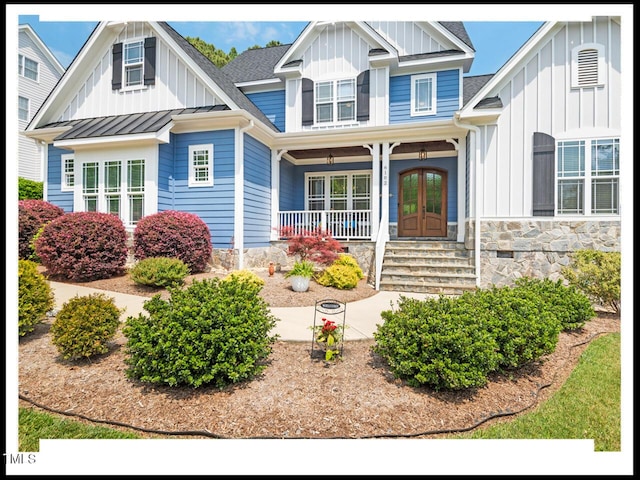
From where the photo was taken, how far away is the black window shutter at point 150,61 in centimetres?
841

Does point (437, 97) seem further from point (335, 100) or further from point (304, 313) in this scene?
point (304, 313)

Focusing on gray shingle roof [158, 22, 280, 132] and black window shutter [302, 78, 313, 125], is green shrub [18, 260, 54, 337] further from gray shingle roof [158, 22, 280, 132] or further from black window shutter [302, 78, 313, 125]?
black window shutter [302, 78, 313, 125]

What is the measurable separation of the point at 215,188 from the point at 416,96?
6109mm

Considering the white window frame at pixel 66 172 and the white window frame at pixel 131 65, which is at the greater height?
the white window frame at pixel 131 65

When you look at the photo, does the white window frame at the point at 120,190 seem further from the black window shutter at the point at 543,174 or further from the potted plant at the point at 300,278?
the black window shutter at the point at 543,174

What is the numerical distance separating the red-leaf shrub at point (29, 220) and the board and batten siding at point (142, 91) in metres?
2.87

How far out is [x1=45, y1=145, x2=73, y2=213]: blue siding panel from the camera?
907cm

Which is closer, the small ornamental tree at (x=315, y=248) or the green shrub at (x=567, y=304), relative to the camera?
the green shrub at (x=567, y=304)

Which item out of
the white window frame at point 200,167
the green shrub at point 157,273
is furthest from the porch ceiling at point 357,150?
the green shrub at point 157,273

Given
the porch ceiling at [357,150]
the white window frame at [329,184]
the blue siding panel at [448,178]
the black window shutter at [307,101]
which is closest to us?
the porch ceiling at [357,150]

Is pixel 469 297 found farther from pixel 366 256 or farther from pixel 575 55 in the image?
pixel 575 55

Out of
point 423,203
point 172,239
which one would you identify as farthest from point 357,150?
point 172,239

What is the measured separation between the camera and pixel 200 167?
8.08m

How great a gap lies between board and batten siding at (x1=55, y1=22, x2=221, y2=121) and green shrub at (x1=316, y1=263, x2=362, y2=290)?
198 inches
